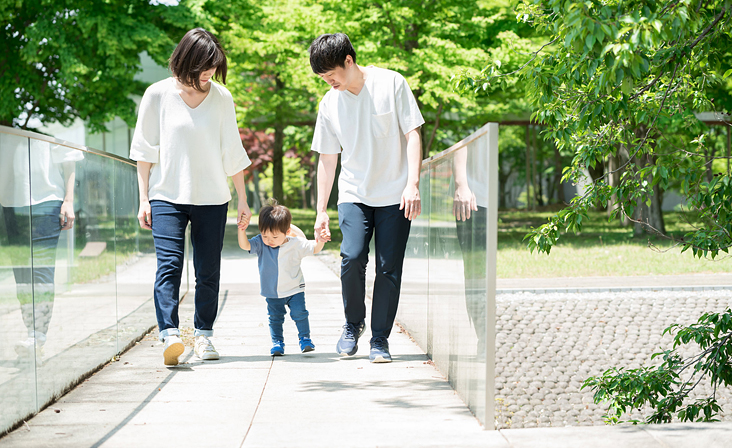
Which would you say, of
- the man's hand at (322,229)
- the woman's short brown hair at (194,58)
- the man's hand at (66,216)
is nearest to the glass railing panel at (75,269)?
the man's hand at (66,216)

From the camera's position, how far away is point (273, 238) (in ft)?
15.9

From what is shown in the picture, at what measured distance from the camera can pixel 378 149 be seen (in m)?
4.45

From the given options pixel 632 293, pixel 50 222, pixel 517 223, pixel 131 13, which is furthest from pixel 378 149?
pixel 517 223

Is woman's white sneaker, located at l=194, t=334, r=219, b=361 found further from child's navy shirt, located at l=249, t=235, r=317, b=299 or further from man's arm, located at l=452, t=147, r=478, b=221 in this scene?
man's arm, located at l=452, t=147, r=478, b=221

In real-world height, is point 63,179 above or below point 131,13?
below

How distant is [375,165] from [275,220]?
0.79m

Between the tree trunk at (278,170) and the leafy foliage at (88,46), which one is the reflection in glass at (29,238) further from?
the tree trunk at (278,170)

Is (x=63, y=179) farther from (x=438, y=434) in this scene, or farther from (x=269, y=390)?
(x=438, y=434)

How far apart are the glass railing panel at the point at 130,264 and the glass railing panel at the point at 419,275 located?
2048mm

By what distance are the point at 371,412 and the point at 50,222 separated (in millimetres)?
1929

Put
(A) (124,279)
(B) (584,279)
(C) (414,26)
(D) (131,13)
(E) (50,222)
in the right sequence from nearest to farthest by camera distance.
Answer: (E) (50,222) < (A) (124,279) < (B) (584,279) < (D) (131,13) < (C) (414,26)

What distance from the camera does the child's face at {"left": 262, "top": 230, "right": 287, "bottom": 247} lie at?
4.80 m

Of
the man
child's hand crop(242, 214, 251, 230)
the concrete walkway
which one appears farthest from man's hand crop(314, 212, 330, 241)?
the concrete walkway

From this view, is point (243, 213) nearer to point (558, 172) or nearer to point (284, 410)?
point (284, 410)
